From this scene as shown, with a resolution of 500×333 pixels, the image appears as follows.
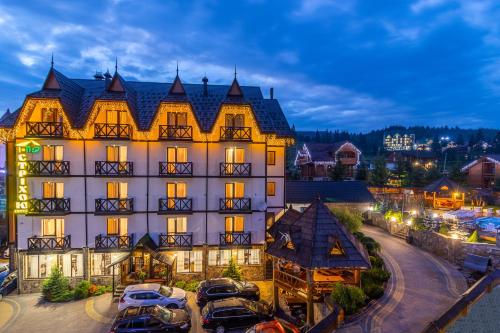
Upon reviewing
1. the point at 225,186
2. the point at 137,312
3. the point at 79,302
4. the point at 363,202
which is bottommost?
the point at 79,302

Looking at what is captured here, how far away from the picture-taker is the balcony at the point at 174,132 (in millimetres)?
25328

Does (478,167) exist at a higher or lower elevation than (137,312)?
higher

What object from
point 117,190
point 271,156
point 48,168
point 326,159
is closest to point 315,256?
point 271,156

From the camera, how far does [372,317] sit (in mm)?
17719

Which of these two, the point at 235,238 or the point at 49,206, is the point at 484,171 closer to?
the point at 235,238

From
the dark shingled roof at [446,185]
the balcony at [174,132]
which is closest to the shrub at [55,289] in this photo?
the balcony at [174,132]

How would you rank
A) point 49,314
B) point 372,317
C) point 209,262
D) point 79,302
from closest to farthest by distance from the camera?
point 372,317 < point 49,314 < point 79,302 < point 209,262

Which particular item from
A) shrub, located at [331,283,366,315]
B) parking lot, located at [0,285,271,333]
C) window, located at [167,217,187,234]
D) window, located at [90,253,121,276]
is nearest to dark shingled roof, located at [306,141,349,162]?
window, located at [167,217,187,234]

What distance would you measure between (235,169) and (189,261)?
28.3 feet

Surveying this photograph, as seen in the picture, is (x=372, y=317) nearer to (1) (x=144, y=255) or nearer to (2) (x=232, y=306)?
(2) (x=232, y=306)

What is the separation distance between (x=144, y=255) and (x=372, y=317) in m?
17.4

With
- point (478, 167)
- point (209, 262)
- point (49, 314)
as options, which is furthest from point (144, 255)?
point (478, 167)

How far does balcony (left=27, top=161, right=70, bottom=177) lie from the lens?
78.4ft

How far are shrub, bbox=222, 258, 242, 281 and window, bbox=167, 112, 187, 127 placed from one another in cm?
1213
